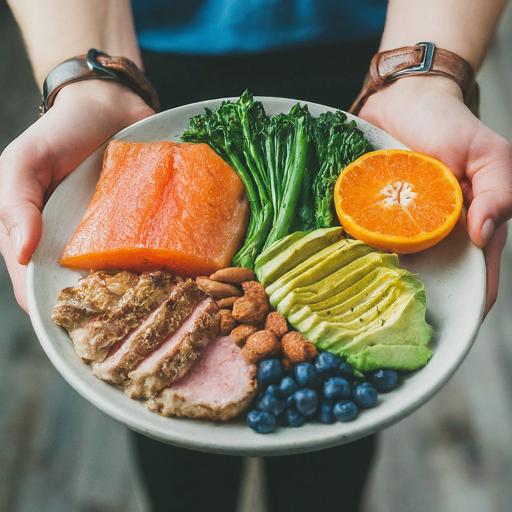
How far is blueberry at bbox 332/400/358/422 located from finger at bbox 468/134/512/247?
88 centimetres

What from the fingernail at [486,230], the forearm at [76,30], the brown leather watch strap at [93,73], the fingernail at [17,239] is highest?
the forearm at [76,30]

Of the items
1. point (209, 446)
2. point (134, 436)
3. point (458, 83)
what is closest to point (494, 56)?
point (458, 83)

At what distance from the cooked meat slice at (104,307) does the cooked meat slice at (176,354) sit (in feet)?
0.47

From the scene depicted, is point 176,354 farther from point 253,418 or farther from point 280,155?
point 280,155

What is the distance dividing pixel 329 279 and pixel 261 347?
424 mm

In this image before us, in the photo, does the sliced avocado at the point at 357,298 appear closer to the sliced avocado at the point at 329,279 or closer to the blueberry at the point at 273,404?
the sliced avocado at the point at 329,279

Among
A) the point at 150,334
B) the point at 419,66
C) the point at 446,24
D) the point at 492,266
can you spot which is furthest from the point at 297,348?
the point at 446,24

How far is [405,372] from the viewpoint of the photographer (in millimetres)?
2217

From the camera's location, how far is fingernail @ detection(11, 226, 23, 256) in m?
2.37

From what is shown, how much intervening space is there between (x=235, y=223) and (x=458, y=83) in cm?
127

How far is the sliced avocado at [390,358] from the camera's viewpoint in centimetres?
217

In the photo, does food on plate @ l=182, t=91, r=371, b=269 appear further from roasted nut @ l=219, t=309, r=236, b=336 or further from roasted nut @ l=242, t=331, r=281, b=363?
roasted nut @ l=242, t=331, r=281, b=363

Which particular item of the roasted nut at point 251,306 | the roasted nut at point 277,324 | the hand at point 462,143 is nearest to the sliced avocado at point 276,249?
the roasted nut at point 251,306

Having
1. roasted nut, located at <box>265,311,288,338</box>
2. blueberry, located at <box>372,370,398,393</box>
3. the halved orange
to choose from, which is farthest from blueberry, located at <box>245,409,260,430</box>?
the halved orange
